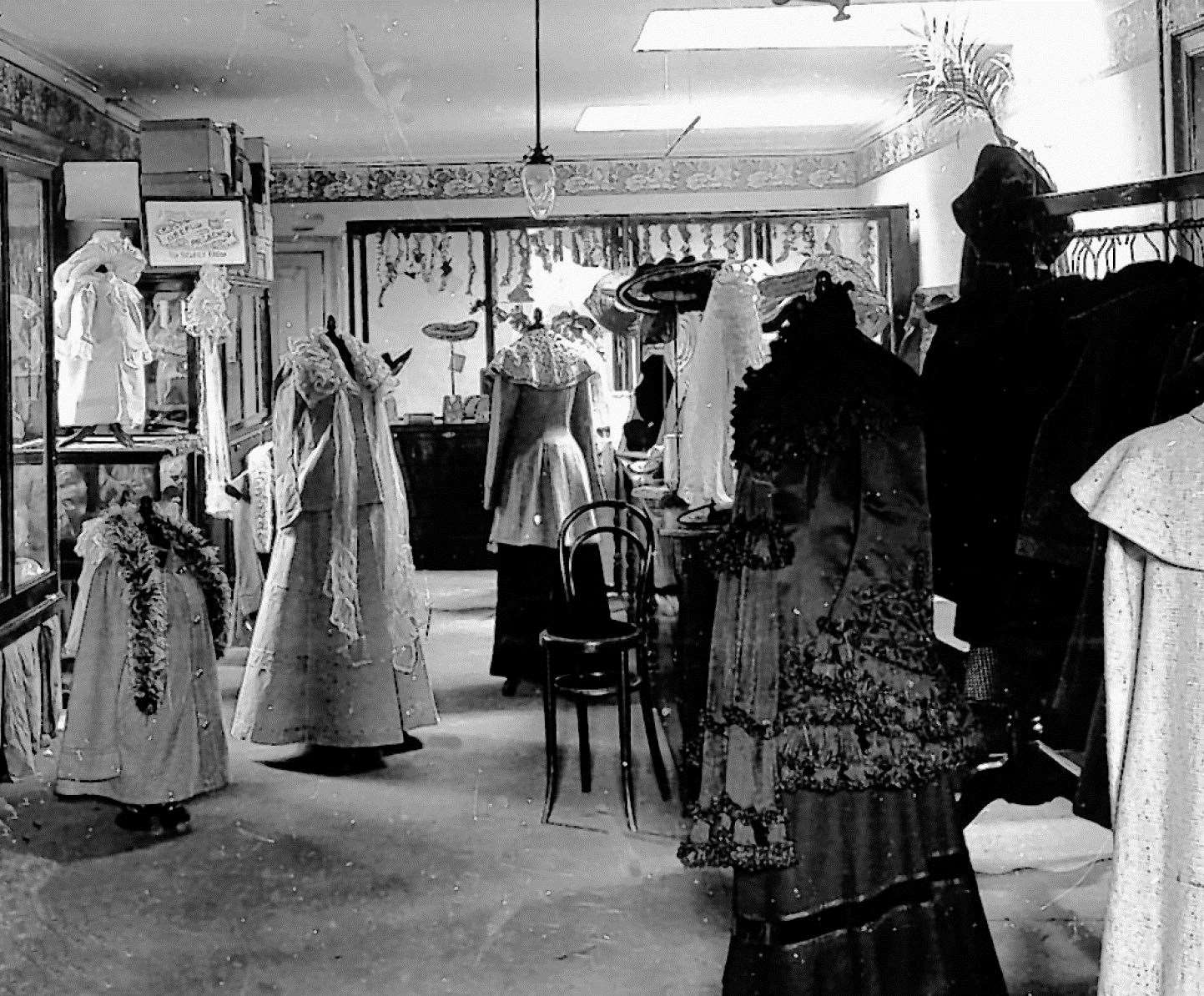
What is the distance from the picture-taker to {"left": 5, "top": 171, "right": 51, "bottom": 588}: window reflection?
4.50 m

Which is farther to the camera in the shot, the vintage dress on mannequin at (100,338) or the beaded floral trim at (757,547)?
the vintage dress on mannequin at (100,338)

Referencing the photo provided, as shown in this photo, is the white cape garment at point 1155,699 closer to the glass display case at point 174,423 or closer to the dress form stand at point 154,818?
the dress form stand at point 154,818

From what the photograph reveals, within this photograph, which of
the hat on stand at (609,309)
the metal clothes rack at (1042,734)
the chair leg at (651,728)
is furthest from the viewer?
the hat on stand at (609,309)

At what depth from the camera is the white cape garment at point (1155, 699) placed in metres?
1.64

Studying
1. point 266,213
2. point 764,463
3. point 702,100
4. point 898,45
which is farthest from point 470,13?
point 764,463

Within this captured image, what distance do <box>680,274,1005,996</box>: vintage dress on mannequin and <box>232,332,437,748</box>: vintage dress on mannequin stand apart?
2386mm

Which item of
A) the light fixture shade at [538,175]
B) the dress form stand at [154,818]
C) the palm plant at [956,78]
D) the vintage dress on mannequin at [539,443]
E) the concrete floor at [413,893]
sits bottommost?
the concrete floor at [413,893]

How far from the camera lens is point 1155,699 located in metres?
1.67

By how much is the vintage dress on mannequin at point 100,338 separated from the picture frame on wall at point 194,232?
0.44 meters

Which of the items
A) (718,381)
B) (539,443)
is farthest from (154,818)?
(539,443)

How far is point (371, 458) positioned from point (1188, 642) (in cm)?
342

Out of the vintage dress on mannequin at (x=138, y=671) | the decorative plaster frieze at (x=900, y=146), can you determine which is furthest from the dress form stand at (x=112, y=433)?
the decorative plaster frieze at (x=900, y=146)

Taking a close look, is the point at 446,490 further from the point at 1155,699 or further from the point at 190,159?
the point at 1155,699

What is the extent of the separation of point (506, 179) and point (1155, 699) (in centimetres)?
884
